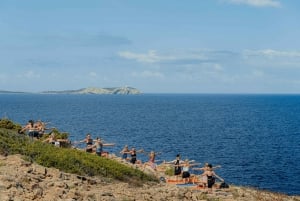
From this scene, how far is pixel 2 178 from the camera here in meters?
15.9

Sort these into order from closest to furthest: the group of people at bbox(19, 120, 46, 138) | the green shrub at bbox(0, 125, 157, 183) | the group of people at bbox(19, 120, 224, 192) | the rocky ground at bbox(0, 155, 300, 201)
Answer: the rocky ground at bbox(0, 155, 300, 201)
the green shrub at bbox(0, 125, 157, 183)
the group of people at bbox(19, 120, 224, 192)
the group of people at bbox(19, 120, 46, 138)

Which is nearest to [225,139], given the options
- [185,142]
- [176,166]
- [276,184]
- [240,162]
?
[185,142]

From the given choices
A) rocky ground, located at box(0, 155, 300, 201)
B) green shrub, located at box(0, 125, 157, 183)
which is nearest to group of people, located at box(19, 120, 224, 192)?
green shrub, located at box(0, 125, 157, 183)

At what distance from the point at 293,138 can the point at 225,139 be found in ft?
42.3

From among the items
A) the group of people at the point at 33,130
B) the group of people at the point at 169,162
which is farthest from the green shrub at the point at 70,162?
the group of people at the point at 33,130

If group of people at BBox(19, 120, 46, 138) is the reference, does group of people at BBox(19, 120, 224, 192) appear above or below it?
below

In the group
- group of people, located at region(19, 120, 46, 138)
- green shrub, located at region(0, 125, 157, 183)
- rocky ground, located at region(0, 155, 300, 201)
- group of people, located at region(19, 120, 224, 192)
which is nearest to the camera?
rocky ground, located at region(0, 155, 300, 201)

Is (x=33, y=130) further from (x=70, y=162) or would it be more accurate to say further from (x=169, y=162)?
(x=70, y=162)

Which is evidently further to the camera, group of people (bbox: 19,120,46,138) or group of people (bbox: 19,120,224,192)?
group of people (bbox: 19,120,46,138)

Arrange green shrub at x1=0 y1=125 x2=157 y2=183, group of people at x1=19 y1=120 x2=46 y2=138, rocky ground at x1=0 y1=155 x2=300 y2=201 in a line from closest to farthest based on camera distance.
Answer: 1. rocky ground at x1=0 y1=155 x2=300 y2=201
2. green shrub at x1=0 y1=125 x2=157 y2=183
3. group of people at x1=19 y1=120 x2=46 y2=138

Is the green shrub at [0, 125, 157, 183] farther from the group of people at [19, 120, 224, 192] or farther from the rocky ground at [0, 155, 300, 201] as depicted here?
the group of people at [19, 120, 224, 192]

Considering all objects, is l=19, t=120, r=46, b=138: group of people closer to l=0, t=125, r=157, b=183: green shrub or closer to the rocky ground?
l=0, t=125, r=157, b=183: green shrub

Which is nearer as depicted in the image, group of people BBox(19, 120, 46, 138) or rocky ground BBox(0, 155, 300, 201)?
rocky ground BBox(0, 155, 300, 201)

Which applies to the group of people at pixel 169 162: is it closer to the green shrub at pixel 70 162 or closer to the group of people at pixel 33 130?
the group of people at pixel 33 130
